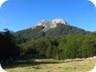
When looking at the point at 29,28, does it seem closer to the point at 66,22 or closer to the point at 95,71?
the point at 66,22

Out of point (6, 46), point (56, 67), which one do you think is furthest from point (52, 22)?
point (6, 46)

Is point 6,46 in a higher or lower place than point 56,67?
higher

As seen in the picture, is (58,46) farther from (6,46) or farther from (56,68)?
(56,68)

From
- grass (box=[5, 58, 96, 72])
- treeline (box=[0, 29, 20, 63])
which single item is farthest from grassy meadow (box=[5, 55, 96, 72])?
treeline (box=[0, 29, 20, 63])

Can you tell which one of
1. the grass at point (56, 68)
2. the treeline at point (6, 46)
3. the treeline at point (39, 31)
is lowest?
the grass at point (56, 68)

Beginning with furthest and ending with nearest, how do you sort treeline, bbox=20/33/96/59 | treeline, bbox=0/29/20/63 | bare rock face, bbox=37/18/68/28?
1. treeline, bbox=0/29/20/63
2. treeline, bbox=20/33/96/59
3. bare rock face, bbox=37/18/68/28

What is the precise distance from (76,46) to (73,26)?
1776 cm

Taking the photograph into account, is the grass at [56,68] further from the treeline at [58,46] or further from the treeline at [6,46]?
the treeline at [6,46]

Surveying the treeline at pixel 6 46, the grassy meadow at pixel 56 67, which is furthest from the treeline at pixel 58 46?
the treeline at pixel 6 46

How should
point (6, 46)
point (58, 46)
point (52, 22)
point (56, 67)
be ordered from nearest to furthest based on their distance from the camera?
point (52, 22) < point (56, 67) < point (6, 46) < point (58, 46)

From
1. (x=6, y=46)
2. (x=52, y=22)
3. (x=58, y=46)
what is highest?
(x=58, y=46)

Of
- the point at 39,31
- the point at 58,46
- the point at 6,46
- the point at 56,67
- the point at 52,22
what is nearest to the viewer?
the point at 52,22

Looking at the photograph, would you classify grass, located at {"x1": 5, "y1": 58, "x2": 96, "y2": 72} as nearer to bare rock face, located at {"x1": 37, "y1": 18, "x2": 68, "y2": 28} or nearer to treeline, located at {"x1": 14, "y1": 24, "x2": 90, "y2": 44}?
treeline, located at {"x1": 14, "y1": 24, "x2": 90, "y2": 44}

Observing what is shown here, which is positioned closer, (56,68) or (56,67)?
(56,68)
